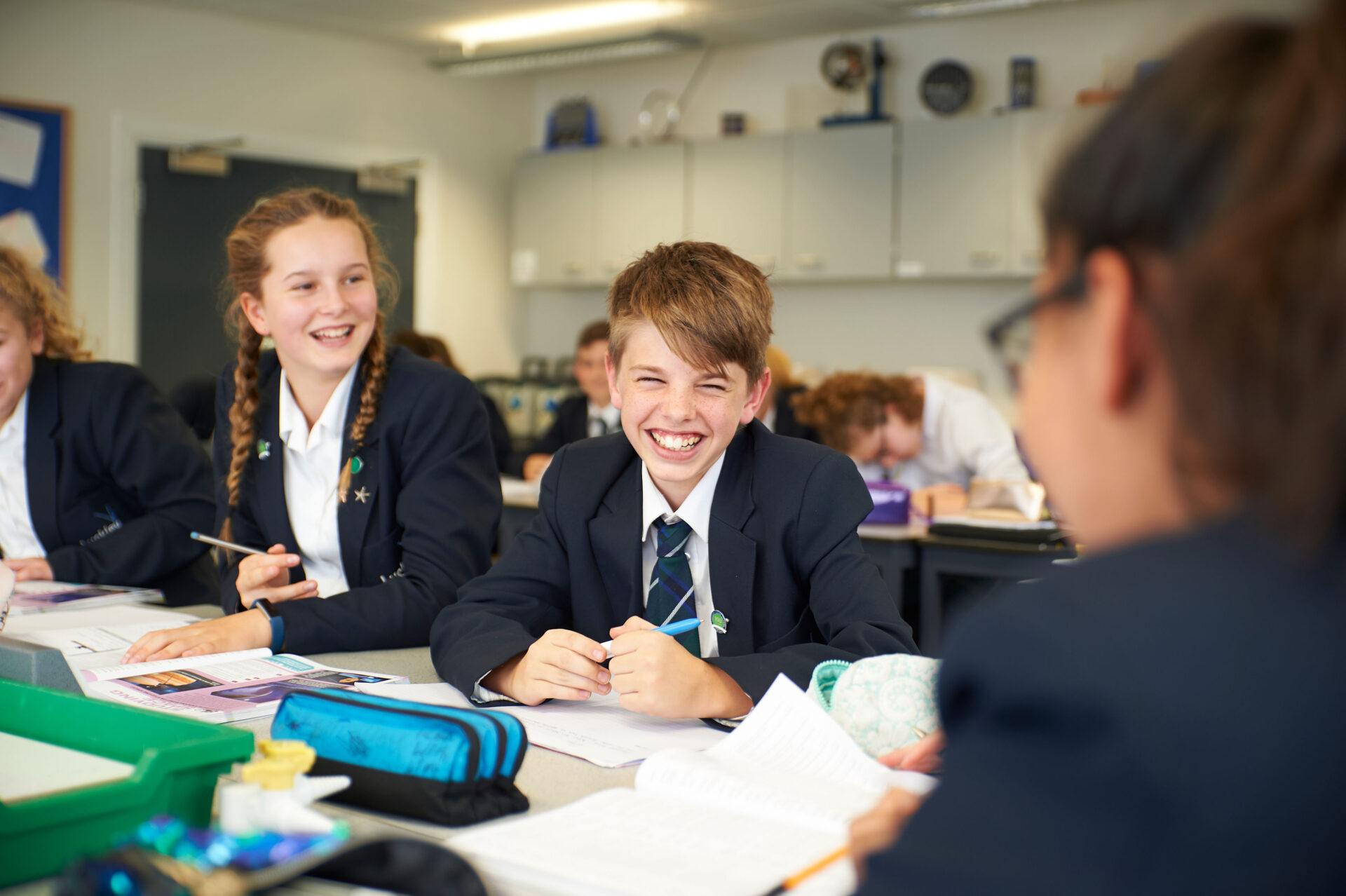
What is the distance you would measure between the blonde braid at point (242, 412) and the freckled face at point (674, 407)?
783mm

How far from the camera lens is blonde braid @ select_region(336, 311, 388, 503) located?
1.91 metres

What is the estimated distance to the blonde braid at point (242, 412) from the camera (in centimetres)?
199

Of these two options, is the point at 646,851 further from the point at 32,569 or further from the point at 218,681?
the point at 32,569

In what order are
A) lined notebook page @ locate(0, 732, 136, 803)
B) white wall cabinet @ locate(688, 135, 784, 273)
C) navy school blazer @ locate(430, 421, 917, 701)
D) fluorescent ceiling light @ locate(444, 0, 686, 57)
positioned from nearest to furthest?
1. lined notebook page @ locate(0, 732, 136, 803)
2. navy school blazer @ locate(430, 421, 917, 701)
3. fluorescent ceiling light @ locate(444, 0, 686, 57)
4. white wall cabinet @ locate(688, 135, 784, 273)

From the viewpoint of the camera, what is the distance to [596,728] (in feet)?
3.95

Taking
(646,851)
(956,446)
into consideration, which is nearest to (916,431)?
(956,446)

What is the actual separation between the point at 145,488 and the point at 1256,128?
217cm

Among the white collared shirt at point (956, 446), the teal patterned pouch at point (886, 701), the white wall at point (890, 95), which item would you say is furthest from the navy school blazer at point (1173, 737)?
the white wall at point (890, 95)

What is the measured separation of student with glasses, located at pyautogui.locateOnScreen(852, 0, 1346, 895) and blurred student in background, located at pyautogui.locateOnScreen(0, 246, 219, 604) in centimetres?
196

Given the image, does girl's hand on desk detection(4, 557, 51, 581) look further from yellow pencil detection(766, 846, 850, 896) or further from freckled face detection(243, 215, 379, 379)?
yellow pencil detection(766, 846, 850, 896)

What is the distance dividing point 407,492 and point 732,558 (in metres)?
0.62

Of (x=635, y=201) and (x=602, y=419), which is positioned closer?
(x=602, y=419)

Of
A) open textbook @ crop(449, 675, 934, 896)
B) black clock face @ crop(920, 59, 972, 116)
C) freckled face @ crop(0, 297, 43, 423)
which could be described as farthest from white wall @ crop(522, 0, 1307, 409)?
open textbook @ crop(449, 675, 934, 896)

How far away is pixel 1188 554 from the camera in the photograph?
507mm
